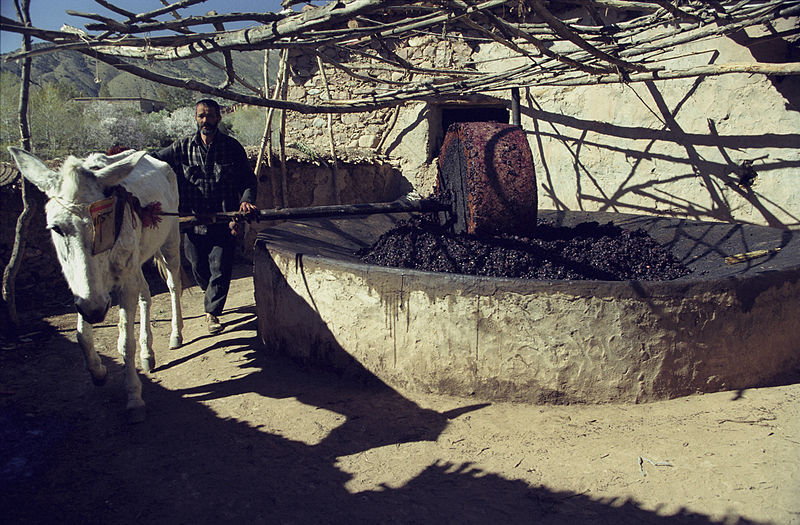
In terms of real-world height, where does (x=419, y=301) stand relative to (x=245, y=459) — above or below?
above

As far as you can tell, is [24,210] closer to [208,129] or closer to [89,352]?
[208,129]

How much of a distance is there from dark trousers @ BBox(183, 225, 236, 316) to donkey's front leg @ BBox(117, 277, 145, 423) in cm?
141

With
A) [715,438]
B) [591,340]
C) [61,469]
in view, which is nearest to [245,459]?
[61,469]

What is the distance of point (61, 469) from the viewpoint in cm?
253

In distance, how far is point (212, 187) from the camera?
182 inches

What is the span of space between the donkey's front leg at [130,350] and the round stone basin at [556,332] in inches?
43.9

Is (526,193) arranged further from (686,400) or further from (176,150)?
(176,150)

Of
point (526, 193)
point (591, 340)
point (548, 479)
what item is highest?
point (526, 193)

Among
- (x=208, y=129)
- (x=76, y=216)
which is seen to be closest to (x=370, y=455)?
(x=76, y=216)

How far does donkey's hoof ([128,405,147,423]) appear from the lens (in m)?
2.98

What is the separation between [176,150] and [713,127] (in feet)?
18.9

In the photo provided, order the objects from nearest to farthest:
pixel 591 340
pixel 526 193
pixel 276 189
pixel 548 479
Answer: pixel 548 479 → pixel 591 340 → pixel 526 193 → pixel 276 189

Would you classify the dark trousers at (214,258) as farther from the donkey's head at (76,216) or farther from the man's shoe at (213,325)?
the donkey's head at (76,216)

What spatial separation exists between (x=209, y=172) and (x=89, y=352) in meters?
2.02
